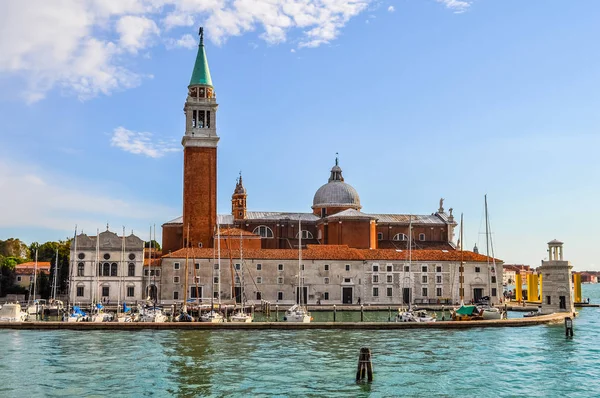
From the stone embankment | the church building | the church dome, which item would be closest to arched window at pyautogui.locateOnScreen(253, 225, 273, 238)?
the church building

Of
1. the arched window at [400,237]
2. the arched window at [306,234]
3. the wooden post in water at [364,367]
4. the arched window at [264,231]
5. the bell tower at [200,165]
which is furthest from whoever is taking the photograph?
the arched window at [400,237]

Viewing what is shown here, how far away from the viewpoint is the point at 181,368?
21.5 m

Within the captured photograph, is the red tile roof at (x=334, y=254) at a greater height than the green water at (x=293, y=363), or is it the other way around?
the red tile roof at (x=334, y=254)

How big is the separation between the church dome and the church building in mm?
132

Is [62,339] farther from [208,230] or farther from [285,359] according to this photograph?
[208,230]

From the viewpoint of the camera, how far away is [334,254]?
50719 millimetres

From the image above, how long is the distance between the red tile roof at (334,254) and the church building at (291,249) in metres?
0.08

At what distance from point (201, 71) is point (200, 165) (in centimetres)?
787

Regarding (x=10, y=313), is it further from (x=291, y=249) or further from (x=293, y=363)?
(x=291, y=249)

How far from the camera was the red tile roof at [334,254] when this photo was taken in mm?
49206

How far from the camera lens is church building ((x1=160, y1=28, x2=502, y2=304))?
49.0 m

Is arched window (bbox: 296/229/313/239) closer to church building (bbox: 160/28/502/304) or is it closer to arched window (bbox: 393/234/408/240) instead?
church building (bbox: 160/28/502/304)

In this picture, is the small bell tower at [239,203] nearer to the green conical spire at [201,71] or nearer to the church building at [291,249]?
the church building at [291,249]

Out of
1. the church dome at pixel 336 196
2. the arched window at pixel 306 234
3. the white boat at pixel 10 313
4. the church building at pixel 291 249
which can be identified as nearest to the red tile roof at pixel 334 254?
the church building at pixel 291 249
